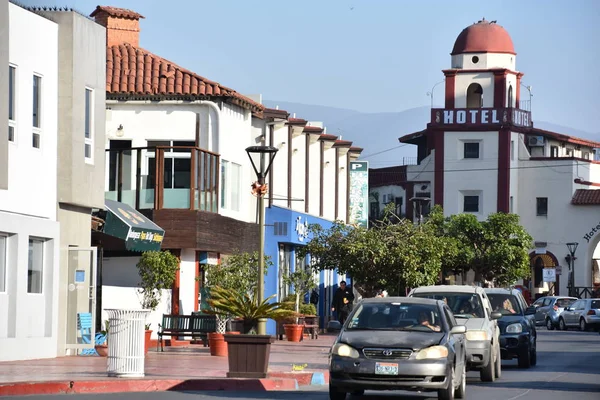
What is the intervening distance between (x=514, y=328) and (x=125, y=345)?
436 inches

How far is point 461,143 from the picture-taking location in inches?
4033

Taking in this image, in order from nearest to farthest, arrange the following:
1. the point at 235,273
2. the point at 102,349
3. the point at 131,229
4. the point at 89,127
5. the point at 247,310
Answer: the point at 247,310, the point at 102,349, the point at 89,127, the point at 131,229, the point at 235,273

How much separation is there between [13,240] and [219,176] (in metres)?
14.1

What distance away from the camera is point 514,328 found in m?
31.0

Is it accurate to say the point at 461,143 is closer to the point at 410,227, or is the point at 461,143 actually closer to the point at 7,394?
the point at 410,227

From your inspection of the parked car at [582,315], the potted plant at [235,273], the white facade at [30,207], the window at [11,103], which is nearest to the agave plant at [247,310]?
the white facade at [30,207]

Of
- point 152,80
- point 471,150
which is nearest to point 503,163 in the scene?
point 471,150

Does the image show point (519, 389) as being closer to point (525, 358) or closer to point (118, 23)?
point (525, 358)

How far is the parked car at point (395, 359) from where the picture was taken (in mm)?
19531

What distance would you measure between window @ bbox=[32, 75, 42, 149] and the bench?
7348 mm

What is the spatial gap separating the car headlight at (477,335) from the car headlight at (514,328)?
538 centimetres

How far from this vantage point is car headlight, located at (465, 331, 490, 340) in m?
25.5

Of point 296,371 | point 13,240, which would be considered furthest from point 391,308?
point 13,240

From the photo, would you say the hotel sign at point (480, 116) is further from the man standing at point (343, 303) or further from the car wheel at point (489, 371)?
the car wheel at point (489, 371)
